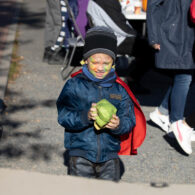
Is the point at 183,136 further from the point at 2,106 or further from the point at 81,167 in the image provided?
the point at 2,106

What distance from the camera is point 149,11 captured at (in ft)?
16.6

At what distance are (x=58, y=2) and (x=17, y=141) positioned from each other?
9.80 feet

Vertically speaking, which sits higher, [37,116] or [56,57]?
[37,116]

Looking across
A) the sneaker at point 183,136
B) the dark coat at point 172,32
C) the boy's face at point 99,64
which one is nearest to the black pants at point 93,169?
the boy's face at point 99,64

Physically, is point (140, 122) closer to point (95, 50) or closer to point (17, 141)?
point (95, 50)

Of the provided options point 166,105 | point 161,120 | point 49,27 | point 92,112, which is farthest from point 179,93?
point 49,27

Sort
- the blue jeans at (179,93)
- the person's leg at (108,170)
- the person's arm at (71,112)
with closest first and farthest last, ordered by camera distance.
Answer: the person's arm at (71,112), the person's leg at (108,170), the blue jeans at (179,93)

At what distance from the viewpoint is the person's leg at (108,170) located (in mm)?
3414

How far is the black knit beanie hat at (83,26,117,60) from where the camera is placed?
11.1 ft

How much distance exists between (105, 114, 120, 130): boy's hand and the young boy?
0.06m

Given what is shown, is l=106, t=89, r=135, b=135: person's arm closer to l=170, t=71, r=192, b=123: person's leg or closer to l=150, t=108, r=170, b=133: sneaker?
l=170, t=71, r=192, b=123: person's leg

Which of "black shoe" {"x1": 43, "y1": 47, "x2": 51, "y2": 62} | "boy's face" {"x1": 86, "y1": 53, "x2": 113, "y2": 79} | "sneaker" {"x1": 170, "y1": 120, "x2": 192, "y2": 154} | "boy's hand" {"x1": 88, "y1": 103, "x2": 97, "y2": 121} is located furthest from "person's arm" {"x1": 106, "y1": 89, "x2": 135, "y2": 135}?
"black shoe" {"x1": 43, "y1": 47, "x2": 51, "y2": 62}

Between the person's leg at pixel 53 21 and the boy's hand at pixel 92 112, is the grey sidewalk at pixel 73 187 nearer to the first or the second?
the boy's hand at pixel 92 112

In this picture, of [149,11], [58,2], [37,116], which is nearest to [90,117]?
[149,11]
